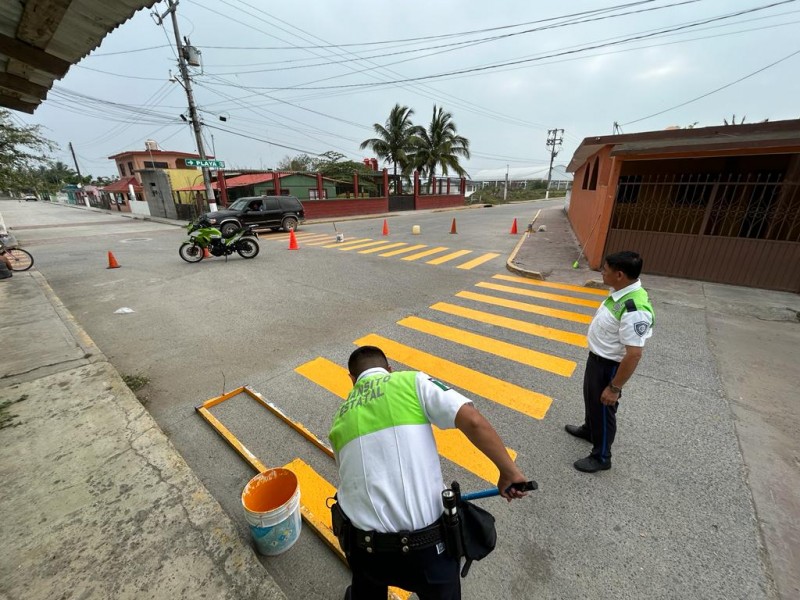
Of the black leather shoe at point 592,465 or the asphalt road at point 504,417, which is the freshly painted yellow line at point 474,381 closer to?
the asphalt road at point 504,417

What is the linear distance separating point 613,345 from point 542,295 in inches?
202

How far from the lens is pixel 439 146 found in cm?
3262

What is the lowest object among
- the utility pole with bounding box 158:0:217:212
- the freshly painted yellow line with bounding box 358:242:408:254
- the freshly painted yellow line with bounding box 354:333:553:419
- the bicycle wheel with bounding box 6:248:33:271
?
the freshly painted yellow line with bounding box 358:242:408:254

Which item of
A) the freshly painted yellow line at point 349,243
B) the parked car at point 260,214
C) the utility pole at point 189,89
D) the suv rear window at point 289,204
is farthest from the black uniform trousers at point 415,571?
the utility pole at point 189,89

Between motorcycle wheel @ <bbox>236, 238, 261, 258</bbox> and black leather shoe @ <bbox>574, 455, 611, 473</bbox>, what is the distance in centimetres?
1106

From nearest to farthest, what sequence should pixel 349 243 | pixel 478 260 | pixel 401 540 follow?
pixel 401 540, pixel 478 260, pixel 349 243

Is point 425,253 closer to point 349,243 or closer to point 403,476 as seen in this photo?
point 349,243

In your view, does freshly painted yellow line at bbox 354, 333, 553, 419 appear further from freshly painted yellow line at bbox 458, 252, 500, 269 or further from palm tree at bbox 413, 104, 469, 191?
palm tree at bbox 413, 104, 469, 191

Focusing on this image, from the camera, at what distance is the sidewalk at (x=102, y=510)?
185cm

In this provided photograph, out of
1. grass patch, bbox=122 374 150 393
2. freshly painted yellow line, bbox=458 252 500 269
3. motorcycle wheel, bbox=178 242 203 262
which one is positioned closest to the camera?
grass patch, bbox=122 374 150 393

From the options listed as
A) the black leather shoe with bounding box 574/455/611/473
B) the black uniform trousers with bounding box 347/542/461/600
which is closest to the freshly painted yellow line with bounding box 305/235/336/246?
the black leather shoe with bounding box 574/455/611/473

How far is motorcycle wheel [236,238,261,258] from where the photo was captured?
36.6 ft

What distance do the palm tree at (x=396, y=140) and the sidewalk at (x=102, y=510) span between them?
3140cm

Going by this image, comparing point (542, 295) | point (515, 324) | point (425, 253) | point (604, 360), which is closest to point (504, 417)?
point (604, 360)
